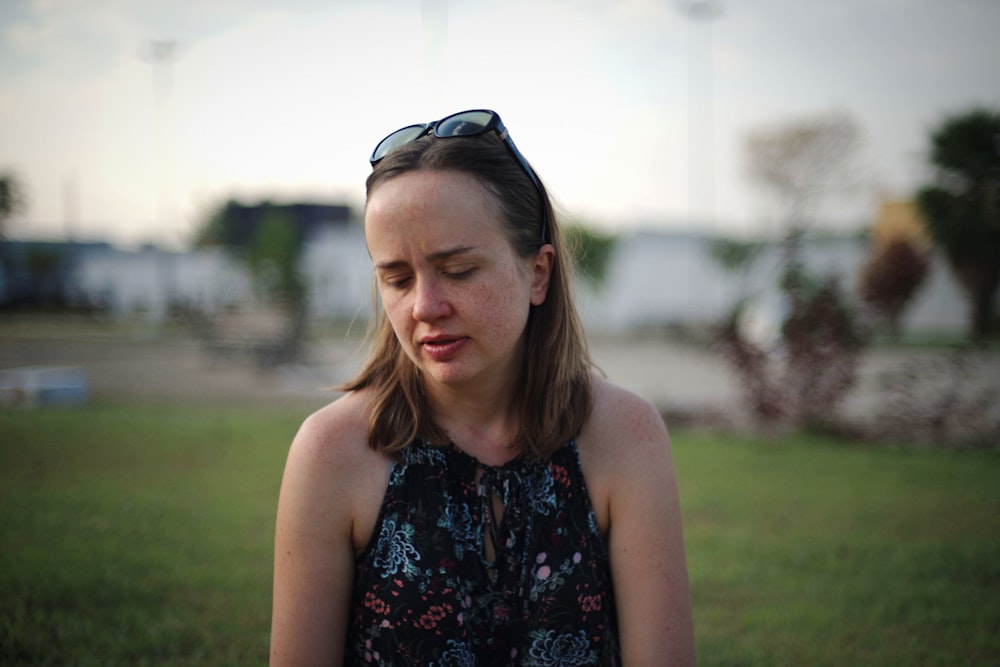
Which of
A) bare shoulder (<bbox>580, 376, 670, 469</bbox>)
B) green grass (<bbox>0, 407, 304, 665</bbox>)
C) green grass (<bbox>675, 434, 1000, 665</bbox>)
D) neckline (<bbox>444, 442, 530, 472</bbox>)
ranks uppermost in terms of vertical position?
bare shoulder (<bbox>580, 376, 670, 469</bbox>)

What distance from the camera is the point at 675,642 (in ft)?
5.81

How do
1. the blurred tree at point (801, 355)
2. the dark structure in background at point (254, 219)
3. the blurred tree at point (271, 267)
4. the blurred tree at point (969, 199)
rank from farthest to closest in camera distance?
the dark structure in background at point (254, 219)
the blurred tree at point (271, 267)
the blurred tree at point (969, 199)
the blurred tree at point (801, 355)

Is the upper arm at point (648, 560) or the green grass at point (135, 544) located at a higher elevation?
the upper arm at point (648, 560)

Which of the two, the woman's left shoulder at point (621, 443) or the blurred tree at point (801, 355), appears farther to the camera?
the blurred tree at point (801, 355)

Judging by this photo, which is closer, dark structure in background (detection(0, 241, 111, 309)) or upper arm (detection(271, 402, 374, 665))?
upper arm (detection(271, 402, 374, 665))

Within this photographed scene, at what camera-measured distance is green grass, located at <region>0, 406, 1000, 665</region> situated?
2.87 m

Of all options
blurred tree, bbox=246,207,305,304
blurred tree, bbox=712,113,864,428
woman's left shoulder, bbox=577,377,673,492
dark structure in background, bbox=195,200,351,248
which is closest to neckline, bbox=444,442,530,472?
woman's left shoulder, bbox=577,377,673,492

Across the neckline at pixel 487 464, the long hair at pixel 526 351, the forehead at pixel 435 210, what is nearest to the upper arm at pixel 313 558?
the long hair at pixel 526 351

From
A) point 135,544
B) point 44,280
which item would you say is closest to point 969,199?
point 135,544

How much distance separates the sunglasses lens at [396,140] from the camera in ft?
6.03

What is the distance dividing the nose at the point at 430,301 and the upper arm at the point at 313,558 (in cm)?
38

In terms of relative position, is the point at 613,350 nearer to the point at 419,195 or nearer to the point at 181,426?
the point at 181,426

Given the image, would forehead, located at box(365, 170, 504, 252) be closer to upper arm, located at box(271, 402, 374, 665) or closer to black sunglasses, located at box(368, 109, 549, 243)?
black sunglasses, located at box(368, 109, 549, 243)

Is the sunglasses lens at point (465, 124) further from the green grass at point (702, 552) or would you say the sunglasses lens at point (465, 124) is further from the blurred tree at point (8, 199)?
the blurred tree at point (8, 199)
